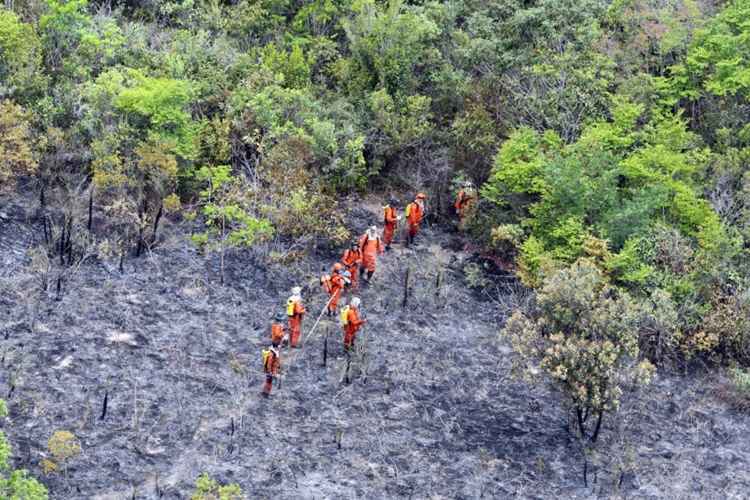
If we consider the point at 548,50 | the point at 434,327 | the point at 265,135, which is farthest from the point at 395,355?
the point at 548,50

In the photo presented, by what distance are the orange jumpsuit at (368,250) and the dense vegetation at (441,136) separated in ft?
3.37

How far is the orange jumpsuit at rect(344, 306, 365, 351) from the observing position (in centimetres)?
1980

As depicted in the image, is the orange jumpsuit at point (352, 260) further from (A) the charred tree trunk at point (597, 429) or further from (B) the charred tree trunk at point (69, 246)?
(A) the charred tree trunk at point (597, 429)

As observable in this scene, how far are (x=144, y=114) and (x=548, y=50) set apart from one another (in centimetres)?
875

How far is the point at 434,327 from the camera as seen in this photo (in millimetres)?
21234

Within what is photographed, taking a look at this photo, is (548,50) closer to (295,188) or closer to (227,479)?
(295,188)

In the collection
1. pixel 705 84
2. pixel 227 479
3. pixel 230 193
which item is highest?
pixel 705 84

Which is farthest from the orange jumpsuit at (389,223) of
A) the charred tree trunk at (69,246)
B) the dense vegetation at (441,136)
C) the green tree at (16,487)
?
the green tree at (16,487)

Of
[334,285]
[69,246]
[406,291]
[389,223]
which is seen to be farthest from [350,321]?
[69,246]

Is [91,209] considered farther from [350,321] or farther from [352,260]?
[350,321]

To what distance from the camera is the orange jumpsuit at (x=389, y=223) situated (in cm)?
2298

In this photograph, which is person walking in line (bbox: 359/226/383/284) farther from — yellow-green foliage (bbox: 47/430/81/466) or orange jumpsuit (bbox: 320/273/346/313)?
yellow-green foliage (bbox: 47/430/81/466)

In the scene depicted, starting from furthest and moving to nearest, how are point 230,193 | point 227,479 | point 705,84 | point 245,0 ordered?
point 245,0 < point 705,84 < point 230,193 < point 227,479

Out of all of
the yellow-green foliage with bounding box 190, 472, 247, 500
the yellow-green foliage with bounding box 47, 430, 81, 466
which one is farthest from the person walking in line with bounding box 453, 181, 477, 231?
the yellow-green foliage with bounding box 47, 430, 81, 466
